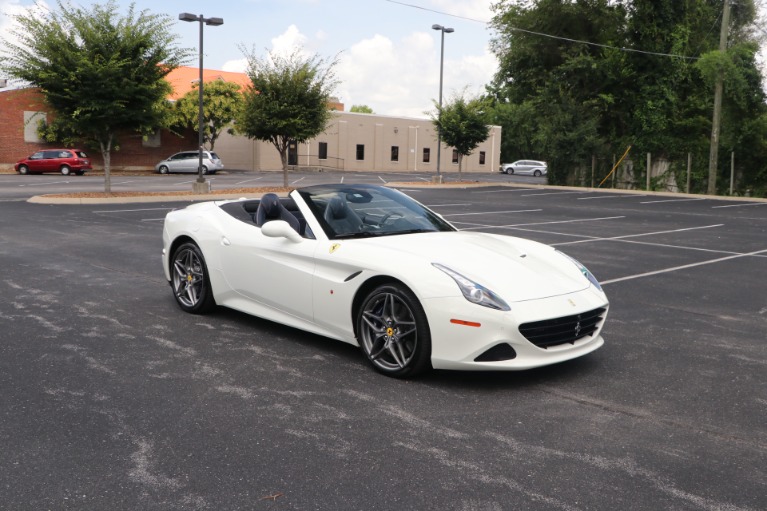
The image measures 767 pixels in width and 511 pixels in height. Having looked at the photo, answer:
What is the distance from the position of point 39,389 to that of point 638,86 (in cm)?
3851

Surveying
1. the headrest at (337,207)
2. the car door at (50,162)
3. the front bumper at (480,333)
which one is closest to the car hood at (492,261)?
the front bumper at (480,333)

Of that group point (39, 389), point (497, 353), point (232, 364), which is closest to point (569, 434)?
point (497, 353)

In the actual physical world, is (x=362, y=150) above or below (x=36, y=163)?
above

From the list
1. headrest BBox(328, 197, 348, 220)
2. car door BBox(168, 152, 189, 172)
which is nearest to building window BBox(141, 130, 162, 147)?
car door BBox(168, 152, 189, 172)

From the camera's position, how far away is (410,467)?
11.9 ft

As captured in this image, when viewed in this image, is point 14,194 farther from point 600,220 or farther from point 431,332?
point 431,332

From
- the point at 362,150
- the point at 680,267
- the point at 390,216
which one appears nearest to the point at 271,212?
the point at 390,216

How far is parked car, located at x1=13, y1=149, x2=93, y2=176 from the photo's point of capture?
144 ft

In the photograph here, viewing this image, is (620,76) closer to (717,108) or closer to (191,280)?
(717,108)

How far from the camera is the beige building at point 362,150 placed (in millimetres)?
59812

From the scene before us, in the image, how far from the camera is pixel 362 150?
6669cm

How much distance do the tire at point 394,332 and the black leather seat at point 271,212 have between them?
4.94 feet

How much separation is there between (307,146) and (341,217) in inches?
2283

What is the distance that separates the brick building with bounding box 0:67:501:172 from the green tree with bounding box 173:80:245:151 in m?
1.41
